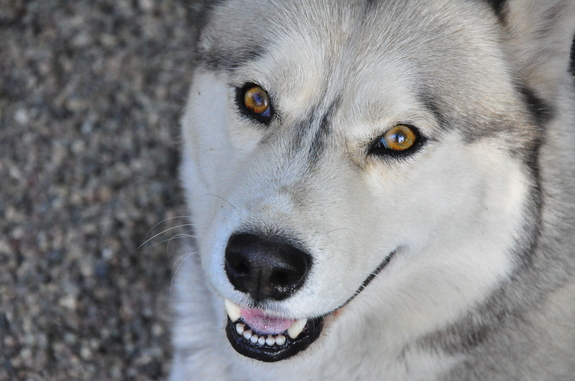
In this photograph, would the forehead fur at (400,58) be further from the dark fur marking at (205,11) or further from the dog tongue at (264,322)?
the dog tongue at (264,322)

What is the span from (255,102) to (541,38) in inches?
39.4

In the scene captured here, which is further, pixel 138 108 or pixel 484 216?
pixel 138 108

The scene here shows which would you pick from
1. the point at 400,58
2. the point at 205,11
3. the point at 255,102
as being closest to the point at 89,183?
the point at 205,11

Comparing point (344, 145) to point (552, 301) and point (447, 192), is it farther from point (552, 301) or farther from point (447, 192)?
point (552, 301)

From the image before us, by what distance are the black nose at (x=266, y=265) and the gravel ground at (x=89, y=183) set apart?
177cm

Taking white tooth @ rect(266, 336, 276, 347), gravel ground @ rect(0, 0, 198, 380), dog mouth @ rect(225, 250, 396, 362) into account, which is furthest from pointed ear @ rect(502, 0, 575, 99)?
gravel ground @ rect(0, 0, 198, 380)

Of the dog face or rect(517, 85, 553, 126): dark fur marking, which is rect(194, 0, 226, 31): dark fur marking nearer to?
the dog face

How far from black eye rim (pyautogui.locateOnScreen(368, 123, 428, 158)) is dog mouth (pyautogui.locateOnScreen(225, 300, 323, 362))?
2.05ft

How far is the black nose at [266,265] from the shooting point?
2.08 m

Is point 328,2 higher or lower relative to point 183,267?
higher

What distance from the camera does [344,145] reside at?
2.30 meters

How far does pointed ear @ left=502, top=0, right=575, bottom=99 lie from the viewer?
7.50 ft

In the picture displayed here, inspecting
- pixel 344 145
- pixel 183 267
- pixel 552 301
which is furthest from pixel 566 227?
pixel 183 267

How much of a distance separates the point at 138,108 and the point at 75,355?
1651 mm
